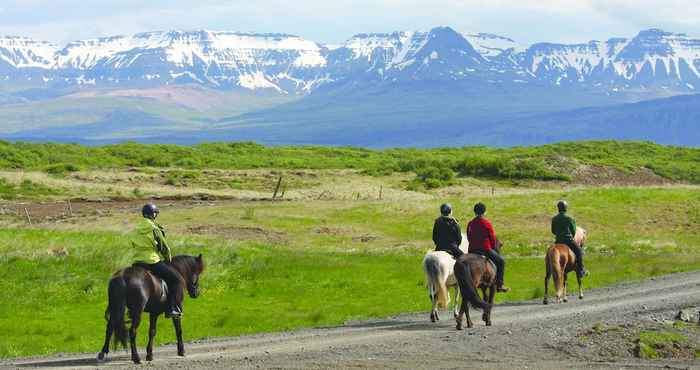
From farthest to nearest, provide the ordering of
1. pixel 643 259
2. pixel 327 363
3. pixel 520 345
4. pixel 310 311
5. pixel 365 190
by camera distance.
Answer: pixel 365 190
pixel 643 259
pixel 310 311
pixel 520 345
pixel 327 363

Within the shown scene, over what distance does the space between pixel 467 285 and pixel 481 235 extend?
189cm

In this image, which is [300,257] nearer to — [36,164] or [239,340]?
[239,340]

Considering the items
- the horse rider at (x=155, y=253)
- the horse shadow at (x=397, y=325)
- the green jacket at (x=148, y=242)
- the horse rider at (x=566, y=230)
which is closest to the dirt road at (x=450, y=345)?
the horse shadow at (x=397, y=325)

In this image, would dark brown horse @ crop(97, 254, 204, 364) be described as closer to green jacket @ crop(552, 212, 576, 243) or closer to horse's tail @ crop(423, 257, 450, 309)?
horse's tail @ crop(423, 257, 450, 309)

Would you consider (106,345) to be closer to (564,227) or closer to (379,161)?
(564,227)

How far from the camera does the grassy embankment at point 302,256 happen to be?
33.7 meters

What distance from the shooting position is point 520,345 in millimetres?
25688

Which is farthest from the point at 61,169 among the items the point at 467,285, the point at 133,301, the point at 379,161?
the point at 133,301

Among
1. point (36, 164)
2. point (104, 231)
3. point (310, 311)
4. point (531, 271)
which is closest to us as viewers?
point (310, 311)

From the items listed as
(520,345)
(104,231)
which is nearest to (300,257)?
(104,231)

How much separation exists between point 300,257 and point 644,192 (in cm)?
3514

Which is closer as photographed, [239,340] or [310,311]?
[239,340]

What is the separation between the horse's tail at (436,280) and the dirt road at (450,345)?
0.77 metres

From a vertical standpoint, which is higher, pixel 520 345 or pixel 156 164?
pixel 520 345
